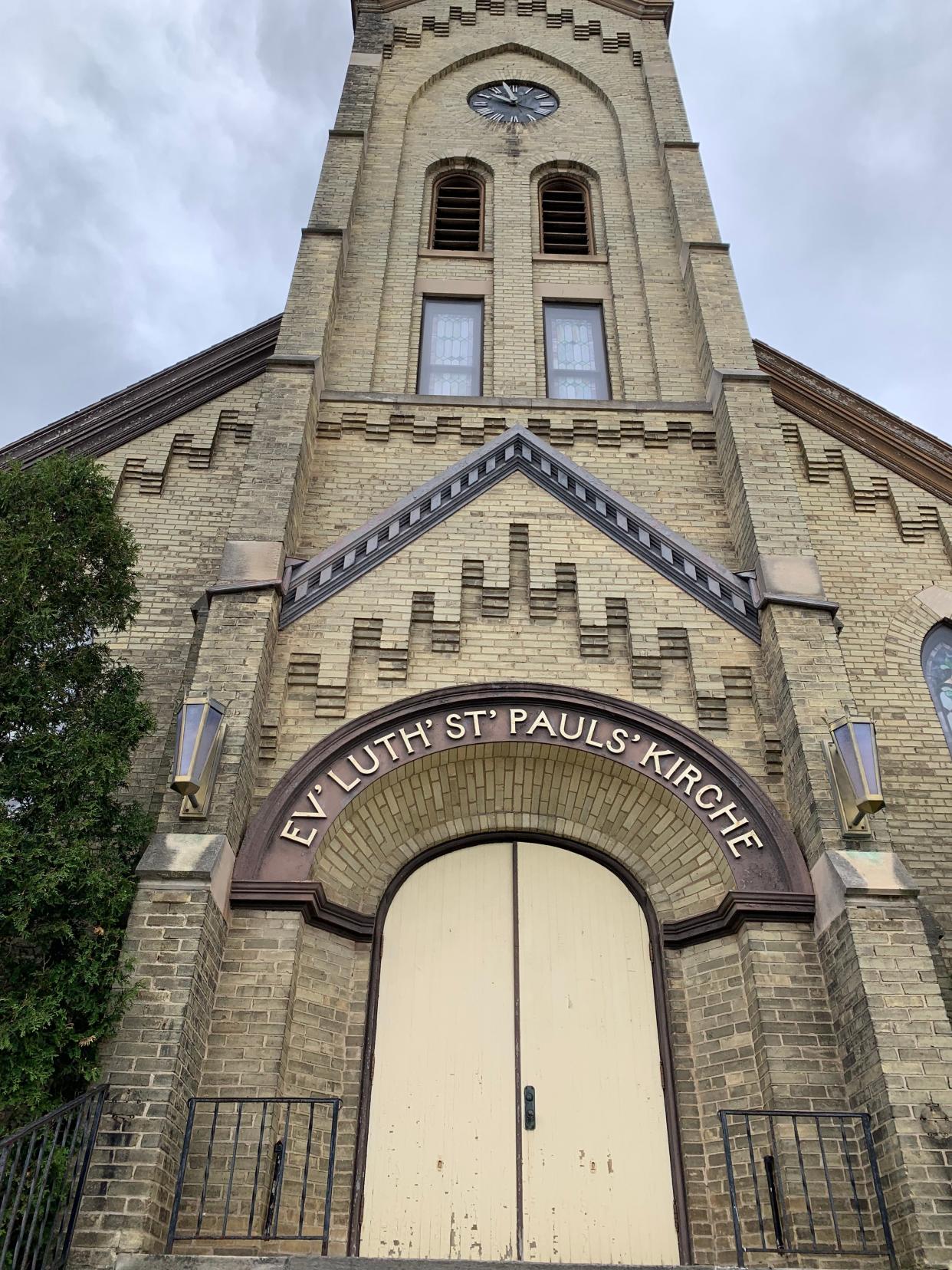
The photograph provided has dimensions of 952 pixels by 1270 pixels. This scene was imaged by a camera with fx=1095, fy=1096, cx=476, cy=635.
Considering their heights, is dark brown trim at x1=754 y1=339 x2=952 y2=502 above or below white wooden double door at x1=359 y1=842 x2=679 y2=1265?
above

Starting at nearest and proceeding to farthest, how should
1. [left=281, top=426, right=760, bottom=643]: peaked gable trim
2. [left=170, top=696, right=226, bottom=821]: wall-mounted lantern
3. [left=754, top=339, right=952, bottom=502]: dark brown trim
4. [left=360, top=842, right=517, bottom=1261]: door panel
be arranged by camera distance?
[left=360, top=842, right=517, bottom=1261]: door panel < [left=170, top=696, right=226, bottom=821]: wall-mounted lantern < [left=281, top=426, right=760, bottom=643]: peaked gable trim < [left=754, top=339, right=952, bottom=502]: dark brown trim

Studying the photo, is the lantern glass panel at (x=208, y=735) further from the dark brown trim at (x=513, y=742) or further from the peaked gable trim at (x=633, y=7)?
the peaked gable trim at (x=633, y=7)

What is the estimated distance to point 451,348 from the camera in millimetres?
14438

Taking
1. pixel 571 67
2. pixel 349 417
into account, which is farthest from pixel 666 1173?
pixel 571 67

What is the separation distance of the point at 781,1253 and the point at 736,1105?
3.53ft

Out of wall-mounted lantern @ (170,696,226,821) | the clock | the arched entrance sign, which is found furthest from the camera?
the clock

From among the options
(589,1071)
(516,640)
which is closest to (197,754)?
(516,640)

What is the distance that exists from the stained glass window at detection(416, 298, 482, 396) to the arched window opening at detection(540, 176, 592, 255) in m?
1.89

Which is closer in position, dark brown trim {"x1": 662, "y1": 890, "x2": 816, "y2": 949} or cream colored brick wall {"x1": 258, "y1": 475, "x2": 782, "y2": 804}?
dark brown trim {"x1": 662, "y1": 890, "x2": 816, "y2": 949}

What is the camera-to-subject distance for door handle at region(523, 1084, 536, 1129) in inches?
325

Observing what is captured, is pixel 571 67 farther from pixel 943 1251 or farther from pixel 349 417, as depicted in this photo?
pixel 943 1251

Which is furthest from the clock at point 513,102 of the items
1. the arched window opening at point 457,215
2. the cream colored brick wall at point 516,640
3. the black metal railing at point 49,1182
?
the black metal railing at point 49,1182

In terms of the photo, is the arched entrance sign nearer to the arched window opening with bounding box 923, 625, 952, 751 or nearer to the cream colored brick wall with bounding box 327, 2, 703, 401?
the arched window opening with bounding box 923, 625, 952, 751

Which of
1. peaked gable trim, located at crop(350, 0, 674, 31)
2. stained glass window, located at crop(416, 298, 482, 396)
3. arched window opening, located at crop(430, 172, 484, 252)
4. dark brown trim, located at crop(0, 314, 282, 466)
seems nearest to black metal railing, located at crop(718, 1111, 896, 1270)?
stained glass window, located at crop(416, 298, 482, 396)
